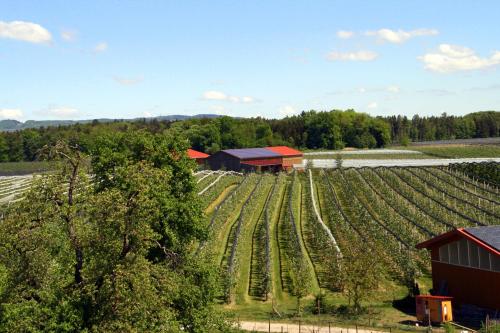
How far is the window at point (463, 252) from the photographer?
113 feet

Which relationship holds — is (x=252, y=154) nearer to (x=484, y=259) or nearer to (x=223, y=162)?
(x=223, y=162)

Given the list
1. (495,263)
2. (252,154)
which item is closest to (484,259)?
(495,263)

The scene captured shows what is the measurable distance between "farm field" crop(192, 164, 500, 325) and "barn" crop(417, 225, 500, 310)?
7.48 ft

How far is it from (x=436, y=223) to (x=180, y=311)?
37.7 meters

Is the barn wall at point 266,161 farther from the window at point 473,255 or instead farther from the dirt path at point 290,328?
the dirt path at point 290,328

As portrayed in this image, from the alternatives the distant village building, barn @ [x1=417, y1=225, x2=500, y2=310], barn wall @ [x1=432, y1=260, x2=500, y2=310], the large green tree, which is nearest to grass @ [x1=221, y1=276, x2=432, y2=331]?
barn wall @ [x1=432, y1=260, x2=500, y2=310]

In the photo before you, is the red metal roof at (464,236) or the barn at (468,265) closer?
the red metal roof at (464,236)

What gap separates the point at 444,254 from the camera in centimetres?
3669

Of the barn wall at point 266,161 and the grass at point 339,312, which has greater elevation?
the barn wall at point 266,161

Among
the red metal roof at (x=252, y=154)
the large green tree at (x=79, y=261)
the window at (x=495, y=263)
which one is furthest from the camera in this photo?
the red metal roof at (x=252, y=154)

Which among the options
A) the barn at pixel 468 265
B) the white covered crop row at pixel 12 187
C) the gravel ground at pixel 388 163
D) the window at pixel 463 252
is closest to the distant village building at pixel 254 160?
the gravel ground at pixel 388 163

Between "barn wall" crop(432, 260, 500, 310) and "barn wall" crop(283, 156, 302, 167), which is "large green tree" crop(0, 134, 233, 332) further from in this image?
"barn wall" crop(283, 156, 302, 167)

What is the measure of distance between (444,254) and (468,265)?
2.42 m

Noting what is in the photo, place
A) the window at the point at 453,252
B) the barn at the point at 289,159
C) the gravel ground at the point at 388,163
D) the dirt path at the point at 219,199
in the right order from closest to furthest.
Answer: the window at the point at 453,252 < the dirt path at the point at 219,199 < the gravel ground at the point at 388,163 < the barn at the point at 289,159
